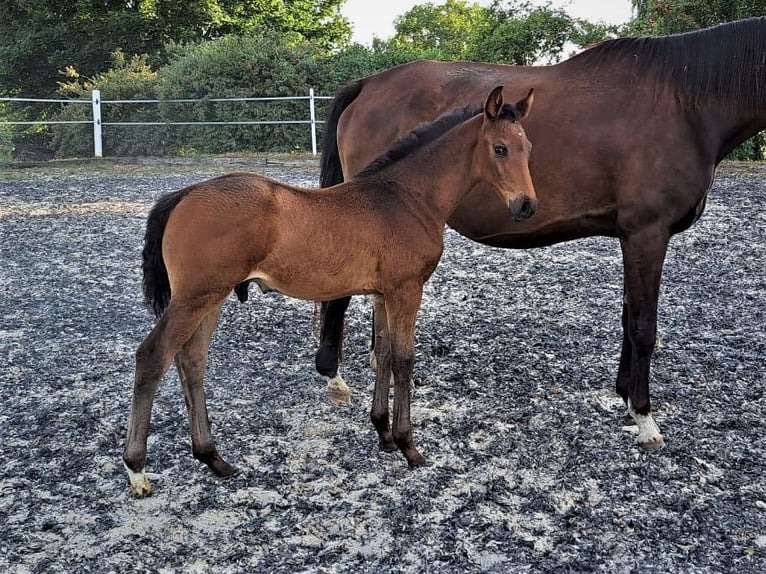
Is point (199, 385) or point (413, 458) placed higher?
point (199, 385)

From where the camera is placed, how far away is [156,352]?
2871 mm

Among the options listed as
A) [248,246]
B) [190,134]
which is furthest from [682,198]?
[190,134]

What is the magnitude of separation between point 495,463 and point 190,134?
52.5 feet

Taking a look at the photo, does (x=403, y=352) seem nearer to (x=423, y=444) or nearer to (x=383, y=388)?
(x=383, y=388)

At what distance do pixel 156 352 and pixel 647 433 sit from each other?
2.42m

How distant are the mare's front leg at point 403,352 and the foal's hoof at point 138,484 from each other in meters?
1.15

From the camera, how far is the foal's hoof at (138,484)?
10.0 ft

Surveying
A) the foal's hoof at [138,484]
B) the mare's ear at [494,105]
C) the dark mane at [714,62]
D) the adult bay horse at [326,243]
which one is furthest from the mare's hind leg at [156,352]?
the dark mane at [714,62]

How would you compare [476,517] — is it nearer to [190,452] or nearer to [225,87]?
[190,452]

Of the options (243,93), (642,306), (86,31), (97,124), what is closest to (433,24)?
(86,31)

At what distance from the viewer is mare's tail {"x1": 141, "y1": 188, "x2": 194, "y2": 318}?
2.94 m

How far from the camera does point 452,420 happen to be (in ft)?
12.7

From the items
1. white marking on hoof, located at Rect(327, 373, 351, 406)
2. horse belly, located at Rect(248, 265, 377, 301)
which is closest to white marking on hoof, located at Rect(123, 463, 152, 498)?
horse belly, located at Rect(248, 265, 377, 301)

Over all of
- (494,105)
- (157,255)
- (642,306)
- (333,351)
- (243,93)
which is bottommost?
(333,351)
